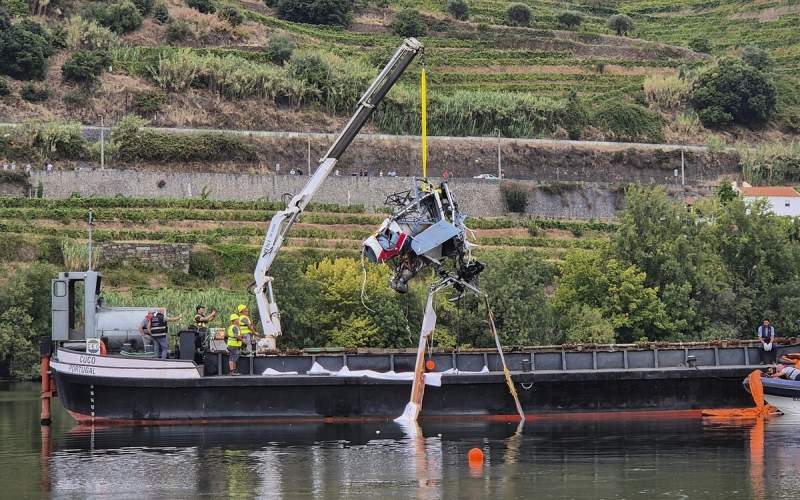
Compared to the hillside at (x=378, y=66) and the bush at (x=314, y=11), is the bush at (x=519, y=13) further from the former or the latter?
the bush at (x=314, y=11)

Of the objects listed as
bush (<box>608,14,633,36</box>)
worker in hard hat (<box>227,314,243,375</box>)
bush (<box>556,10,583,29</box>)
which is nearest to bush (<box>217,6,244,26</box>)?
bush (<box>556,10,583,29</box>)

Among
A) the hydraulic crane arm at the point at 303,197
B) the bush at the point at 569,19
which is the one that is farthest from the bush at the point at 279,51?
the hydraulic crane arm at the point at 303,197

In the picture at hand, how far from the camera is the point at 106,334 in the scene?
42.1 meters

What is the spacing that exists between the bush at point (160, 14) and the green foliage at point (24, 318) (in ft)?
177

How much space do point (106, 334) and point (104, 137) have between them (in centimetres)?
5262

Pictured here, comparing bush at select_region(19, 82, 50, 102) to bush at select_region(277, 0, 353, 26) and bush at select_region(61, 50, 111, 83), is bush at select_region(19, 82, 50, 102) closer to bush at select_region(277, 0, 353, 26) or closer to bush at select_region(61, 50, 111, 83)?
bush at select_region(61, 50, 111, 83)

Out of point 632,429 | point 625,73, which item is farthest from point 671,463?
point 625,73

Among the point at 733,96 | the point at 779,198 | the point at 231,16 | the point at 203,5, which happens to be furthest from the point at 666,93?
the point at 203,5

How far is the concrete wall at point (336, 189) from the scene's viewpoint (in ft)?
268

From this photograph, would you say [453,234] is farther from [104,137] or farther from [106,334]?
[104,137]

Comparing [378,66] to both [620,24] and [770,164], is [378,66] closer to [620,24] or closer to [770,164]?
[770,164]

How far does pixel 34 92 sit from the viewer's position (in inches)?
3861

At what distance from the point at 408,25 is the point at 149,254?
6453 cm

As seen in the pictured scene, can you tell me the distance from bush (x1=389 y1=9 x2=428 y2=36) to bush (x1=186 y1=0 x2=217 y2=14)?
62.8 feet
